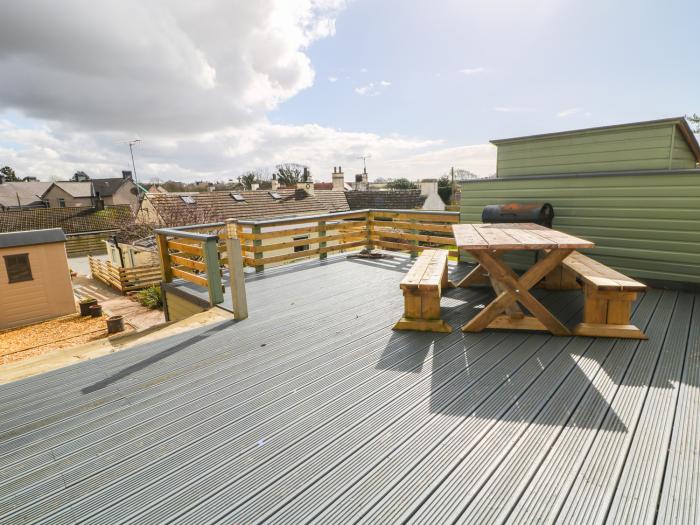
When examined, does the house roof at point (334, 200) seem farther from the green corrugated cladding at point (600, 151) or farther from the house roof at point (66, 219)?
the house roof at point (66, 219)

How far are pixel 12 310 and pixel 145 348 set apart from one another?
12.1 meters

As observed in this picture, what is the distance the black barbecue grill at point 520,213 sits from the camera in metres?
4.56

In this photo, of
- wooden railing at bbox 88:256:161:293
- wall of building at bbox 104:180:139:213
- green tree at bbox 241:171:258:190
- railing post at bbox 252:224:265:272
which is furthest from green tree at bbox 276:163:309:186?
railing post at bbox 252:224:265:272

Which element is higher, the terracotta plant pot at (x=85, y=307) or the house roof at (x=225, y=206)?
the house roof at (x=225, y=206)

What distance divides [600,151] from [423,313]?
3.60m

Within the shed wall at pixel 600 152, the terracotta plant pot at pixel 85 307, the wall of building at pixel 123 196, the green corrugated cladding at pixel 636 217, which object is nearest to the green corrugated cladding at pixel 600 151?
the shed wall at pixel 600 152

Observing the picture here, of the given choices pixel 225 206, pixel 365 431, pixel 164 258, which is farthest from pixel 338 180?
pixel 365 431

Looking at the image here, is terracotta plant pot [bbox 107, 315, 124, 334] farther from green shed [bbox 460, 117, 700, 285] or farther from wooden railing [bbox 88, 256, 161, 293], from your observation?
green shed [bbox 460, 117, 700, 285]

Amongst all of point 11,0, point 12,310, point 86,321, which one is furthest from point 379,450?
point 12,310

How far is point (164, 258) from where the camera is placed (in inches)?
191

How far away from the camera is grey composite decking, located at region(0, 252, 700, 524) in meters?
1.36

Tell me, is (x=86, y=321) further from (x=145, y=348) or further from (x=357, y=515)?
(x=357, y=515)

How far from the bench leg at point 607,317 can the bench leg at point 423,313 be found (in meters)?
1.11

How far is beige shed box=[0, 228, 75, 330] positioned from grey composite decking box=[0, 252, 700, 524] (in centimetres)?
1174
